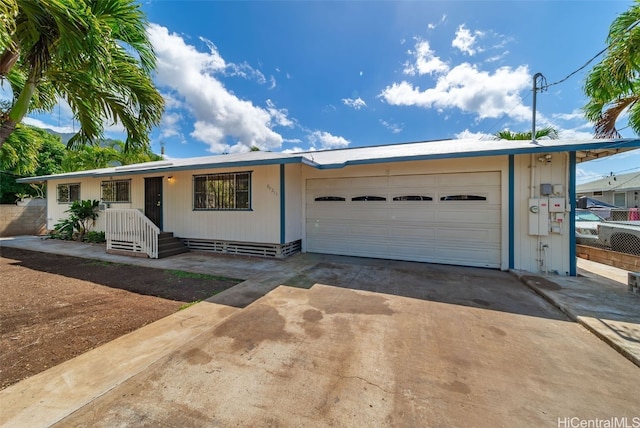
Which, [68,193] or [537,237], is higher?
[68,193]

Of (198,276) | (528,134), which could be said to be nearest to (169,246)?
(198,276)

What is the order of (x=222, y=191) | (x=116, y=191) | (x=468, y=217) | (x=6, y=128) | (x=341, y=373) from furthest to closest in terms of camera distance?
(x=116, y=191) < (x=222, y=191) < (x=468, y=217) < (x=6, y=128) < (x=341, y=373)

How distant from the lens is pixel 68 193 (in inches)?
415

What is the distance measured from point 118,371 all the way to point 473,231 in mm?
6693

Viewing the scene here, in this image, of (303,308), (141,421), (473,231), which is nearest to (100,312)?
(141,421)

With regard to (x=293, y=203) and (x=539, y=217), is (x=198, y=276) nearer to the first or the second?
A: (x=293, y=203)

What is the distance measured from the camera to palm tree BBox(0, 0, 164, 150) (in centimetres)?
271

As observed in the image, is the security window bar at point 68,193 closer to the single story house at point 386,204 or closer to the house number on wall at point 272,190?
the single story house at point 386,204

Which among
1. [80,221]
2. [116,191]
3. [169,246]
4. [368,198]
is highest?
[116,191]

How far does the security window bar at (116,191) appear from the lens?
8914mm

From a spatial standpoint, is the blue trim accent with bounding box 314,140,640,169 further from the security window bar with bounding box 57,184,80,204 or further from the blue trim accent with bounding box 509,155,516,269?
the security window bar with bounding box 57,184,80,204

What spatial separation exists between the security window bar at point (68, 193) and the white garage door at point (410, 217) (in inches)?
417

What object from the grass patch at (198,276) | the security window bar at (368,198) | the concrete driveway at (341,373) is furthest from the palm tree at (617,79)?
the grass patch at (198,276)

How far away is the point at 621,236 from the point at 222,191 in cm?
1102
